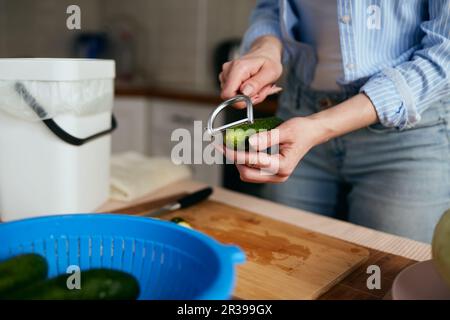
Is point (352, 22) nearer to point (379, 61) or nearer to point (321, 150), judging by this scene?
point (379, 61)

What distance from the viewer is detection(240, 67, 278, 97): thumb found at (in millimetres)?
784

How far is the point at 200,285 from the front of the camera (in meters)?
0.49

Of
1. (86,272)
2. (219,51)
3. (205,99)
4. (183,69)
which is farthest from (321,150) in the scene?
(183,69)

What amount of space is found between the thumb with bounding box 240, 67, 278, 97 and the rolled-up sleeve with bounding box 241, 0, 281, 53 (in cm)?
19

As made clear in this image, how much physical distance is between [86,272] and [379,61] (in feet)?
1.97

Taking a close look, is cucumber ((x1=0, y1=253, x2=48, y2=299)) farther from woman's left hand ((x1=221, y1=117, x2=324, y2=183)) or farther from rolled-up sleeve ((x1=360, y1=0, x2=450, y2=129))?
rolled-up sleeve ((x1=360, y1=0, x2=450, y2=129))

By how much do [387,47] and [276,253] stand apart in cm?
42

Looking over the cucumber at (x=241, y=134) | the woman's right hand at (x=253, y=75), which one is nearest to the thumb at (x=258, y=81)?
the woman's right hand at (x=253, y=75)

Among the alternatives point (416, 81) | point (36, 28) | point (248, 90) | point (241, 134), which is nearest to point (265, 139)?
point (241, 134)

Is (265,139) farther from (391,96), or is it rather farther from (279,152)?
(391,96)

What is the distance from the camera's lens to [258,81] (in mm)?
807

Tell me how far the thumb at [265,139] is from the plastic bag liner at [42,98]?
0.29 metres

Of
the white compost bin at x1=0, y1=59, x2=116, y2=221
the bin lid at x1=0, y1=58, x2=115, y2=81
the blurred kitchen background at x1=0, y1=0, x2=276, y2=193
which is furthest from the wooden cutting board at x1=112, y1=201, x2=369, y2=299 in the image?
the blurred kitchen background at x1=0, y1=0, x2=276, y2=193

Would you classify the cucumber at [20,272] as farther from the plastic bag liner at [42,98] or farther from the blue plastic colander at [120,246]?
the plastic bag liner at [42,98]
